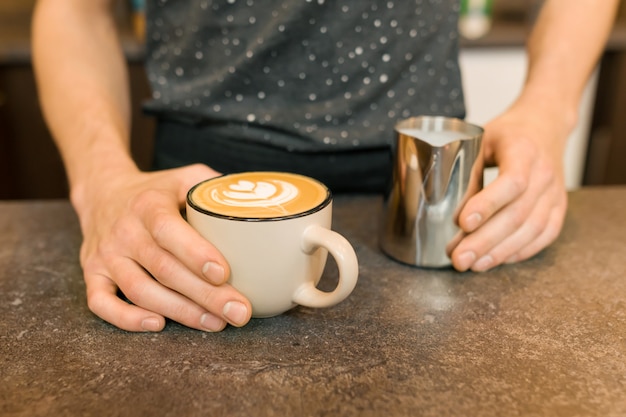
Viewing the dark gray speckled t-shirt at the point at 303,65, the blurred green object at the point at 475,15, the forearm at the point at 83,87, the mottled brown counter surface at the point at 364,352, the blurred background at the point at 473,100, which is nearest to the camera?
the mottled brown counter surface at the point at 364,352

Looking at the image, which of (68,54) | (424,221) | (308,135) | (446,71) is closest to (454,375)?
(424,221)

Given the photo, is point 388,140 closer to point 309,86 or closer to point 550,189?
point 309,86

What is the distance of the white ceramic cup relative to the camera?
50 cm

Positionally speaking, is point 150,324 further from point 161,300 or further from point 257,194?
point 257,194

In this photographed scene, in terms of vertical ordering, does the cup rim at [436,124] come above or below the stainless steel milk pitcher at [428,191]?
above

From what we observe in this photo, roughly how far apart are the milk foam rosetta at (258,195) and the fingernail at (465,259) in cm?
18

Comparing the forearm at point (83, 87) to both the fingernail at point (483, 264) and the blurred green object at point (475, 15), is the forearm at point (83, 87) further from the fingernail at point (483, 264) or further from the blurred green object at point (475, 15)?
the blurred green object at point (475, 15)

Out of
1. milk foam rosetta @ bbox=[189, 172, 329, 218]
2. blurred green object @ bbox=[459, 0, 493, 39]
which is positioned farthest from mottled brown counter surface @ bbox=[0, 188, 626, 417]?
blurred green object @ bbox=[459, 0, 493, 39]

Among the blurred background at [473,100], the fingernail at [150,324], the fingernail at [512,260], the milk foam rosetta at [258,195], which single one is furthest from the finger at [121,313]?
the blurred background at [473,100]

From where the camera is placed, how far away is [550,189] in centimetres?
72

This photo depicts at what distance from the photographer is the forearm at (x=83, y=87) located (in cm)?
76

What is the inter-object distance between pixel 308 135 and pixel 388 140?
12 centimetres

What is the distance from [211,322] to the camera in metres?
0.54

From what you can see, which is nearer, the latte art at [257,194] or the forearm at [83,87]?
the latte art at [257,194]
